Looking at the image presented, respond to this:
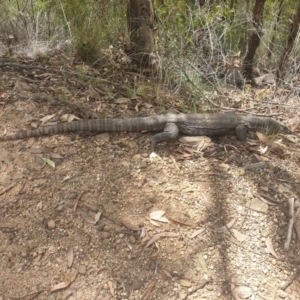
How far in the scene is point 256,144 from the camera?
3.95 meters

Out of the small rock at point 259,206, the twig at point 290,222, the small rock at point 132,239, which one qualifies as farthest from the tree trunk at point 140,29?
the small rock at point 132,239

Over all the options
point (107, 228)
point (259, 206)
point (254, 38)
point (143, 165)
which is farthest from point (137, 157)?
point (254, 38)

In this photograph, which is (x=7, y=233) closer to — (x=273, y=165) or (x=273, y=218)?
(x=273, y=218)

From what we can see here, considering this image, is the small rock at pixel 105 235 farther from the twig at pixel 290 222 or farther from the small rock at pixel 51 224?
the twig at pixel 290 222

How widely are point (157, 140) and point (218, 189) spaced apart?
0.99 meters

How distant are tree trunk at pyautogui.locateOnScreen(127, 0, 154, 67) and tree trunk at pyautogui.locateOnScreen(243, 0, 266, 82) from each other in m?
2.14

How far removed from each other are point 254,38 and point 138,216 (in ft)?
17.5

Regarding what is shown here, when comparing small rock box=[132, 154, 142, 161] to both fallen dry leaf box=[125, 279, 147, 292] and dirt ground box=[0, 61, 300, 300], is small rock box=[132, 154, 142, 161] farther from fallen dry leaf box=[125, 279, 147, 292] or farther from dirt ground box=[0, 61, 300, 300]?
fallen dry leaf box=[125, 279, 147, 292]

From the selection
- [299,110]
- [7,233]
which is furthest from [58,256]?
[299,110]

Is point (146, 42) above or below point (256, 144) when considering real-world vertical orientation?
above

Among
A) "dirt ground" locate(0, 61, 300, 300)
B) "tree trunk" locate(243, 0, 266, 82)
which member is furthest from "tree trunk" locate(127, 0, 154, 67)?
"tree trunk" locate(243, 0, 266, 82)

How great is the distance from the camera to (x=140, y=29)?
5043 mm

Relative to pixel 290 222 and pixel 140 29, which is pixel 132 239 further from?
pixel 140 29

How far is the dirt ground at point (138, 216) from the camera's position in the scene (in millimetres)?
2355
